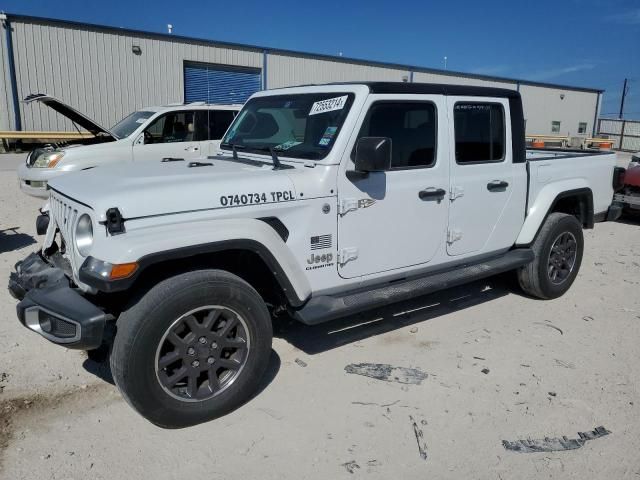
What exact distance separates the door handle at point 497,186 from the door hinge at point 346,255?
1.54 meters

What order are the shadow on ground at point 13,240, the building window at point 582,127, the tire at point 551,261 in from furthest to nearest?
1. the building window at point 582,127
2. the shadow on ground at point 13,240
3. the tire at point 551,261

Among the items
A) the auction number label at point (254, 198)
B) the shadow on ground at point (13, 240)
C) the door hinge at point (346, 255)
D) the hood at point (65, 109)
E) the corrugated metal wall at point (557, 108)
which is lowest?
the shadow on ground at point (13, 240)

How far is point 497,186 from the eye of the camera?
462 cm

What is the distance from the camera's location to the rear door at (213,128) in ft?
30.5

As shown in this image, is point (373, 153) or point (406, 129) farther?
point (406, 129)

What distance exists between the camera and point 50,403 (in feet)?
11.1

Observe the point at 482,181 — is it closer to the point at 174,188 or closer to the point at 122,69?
the point at 174,188

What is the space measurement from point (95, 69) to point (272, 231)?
58.9ft

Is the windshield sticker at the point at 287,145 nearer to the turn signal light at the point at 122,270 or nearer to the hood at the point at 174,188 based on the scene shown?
the hood at the point at 174,188

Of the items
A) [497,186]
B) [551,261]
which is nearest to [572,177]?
[551,261]

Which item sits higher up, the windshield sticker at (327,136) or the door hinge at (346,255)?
the windshield sticker at (327,136)

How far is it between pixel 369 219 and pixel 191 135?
6.36 metres

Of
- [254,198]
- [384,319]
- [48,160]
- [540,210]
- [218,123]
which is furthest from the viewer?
[218,123]

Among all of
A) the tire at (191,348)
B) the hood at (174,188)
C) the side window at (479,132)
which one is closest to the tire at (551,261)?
the side window at (479,132)
